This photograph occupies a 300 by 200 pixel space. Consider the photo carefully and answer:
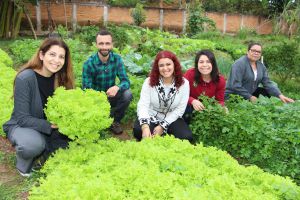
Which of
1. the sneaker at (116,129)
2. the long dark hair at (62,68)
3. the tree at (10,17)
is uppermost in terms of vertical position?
the tree at (10,17)

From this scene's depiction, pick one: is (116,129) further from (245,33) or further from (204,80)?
(245,33)

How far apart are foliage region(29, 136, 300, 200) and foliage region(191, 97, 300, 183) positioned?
77cm

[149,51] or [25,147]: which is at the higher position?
[149,51]

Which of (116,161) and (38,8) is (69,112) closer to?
(116,161)

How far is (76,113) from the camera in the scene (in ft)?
12.6

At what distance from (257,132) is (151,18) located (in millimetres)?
17607

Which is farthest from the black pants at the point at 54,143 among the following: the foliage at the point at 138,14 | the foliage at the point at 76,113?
the foliage at the point at 138,14

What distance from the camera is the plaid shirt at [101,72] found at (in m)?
5.62

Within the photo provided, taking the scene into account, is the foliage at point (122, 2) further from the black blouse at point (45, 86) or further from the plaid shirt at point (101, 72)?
the black blouse at point (45, 86)

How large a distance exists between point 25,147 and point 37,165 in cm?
49

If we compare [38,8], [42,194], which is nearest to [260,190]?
[42,194]

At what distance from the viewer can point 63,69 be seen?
4371mm

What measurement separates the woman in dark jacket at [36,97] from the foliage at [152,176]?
30 cm

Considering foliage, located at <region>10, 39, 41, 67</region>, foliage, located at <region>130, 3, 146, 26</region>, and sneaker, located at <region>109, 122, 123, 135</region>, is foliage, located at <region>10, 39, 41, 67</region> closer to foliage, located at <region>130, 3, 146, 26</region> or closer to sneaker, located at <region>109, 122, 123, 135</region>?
sneaker, located at <region>109, 122, 123, 135</region>
